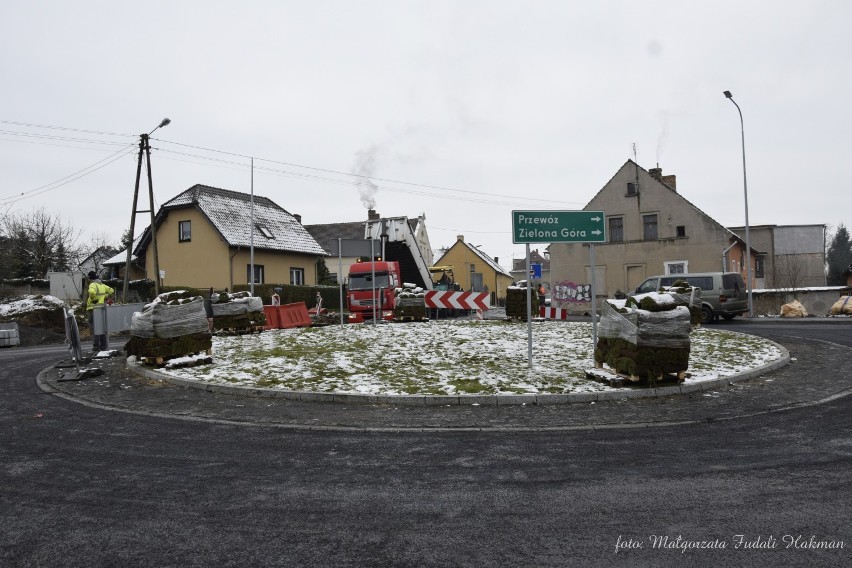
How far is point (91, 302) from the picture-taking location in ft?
43.9

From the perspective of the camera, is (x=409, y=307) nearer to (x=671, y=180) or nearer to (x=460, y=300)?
(x=460, y=300)

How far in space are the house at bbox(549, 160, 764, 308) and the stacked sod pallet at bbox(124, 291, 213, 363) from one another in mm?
28226

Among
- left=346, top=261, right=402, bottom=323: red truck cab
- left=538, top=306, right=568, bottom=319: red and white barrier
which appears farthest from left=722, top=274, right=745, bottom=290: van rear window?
left=346, top=261, right=402, bottom=323: red truck cab

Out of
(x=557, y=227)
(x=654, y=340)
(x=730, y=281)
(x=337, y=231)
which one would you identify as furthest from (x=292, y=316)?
(x=337, y=231)

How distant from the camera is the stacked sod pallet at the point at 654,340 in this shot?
27.2 feet

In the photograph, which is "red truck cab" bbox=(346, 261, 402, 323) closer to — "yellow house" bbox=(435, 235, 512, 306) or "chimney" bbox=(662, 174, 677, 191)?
"chimney" bbox=(662, 174, 677, 191)

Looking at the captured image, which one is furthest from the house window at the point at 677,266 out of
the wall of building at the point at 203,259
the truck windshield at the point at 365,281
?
the wall of building at the point at 203,259

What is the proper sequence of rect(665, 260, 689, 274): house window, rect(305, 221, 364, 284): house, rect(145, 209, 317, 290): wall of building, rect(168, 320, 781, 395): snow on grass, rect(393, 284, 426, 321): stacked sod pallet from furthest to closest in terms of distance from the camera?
1. rect(305, 221, 364, 284): house
2. rect(665, 260, 689, 274): house window
3. rect(145, 209, 317, 290): wall of building
4. rect(393, 284, 426, 321): stacked sod pallet
5. rect(168, 320, 781, 395): snow on grass

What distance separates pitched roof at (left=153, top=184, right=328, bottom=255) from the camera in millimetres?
35750

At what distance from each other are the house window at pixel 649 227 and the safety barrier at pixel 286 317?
966 inches

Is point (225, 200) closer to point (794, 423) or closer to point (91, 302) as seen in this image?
point (91, 302)

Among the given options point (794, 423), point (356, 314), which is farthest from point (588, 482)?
point (356, 314)

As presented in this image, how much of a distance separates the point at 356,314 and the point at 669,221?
23.3 metres

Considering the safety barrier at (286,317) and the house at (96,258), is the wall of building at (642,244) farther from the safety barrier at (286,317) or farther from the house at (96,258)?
the house at (96,258)
